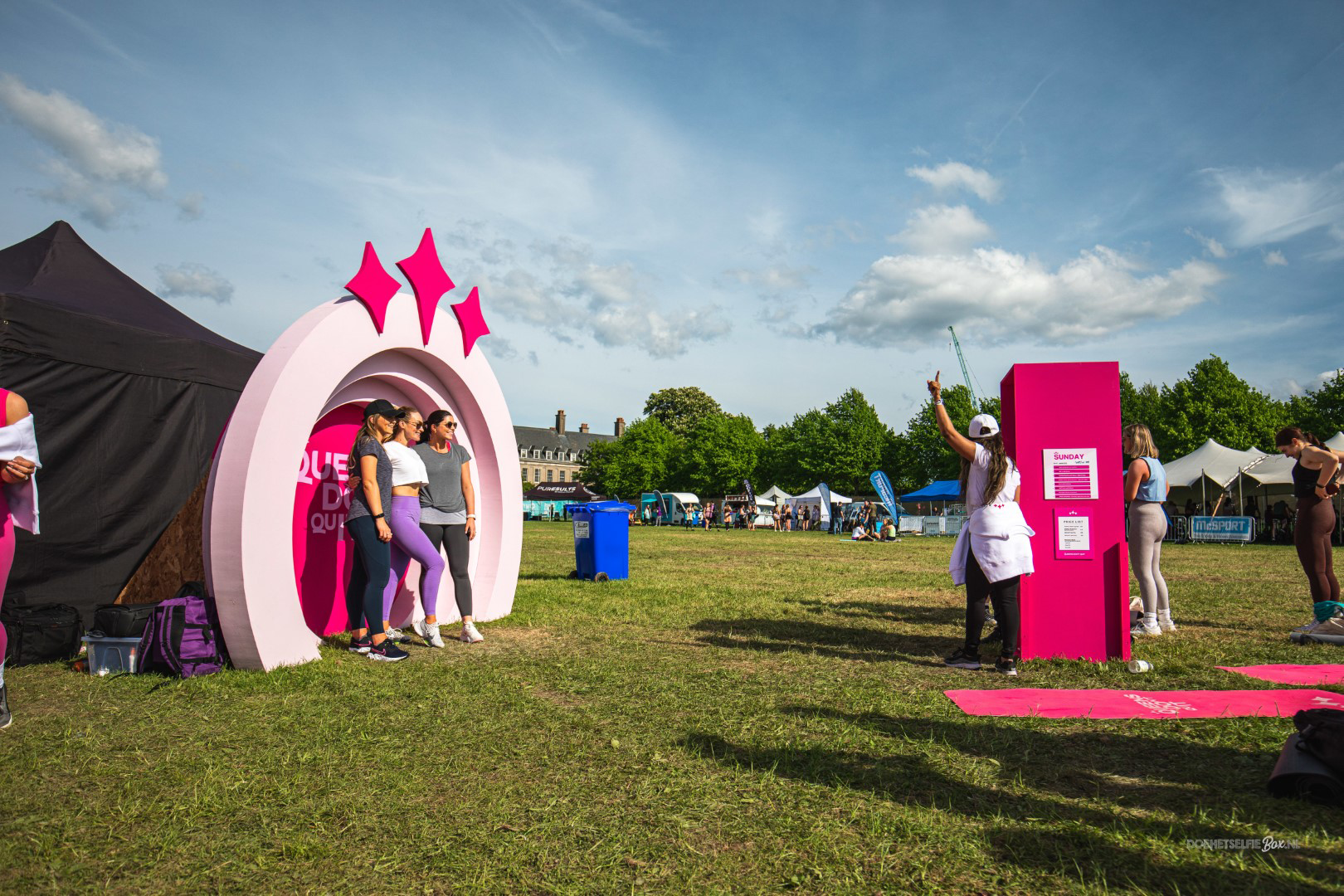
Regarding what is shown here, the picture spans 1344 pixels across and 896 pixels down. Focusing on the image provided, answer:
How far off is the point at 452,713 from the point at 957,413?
59.6 metres

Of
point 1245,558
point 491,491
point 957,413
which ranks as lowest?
point 1245,558

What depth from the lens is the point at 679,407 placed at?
87.9 metres

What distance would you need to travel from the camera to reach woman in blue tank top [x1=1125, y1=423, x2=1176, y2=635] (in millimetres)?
7086

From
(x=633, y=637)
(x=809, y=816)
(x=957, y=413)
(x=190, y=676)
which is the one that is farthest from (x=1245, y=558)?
(x=957, y=413)

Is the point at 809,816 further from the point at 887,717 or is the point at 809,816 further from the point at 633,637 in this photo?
the point at 633,637

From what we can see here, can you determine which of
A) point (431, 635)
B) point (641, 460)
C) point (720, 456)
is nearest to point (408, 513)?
point (431, 635)

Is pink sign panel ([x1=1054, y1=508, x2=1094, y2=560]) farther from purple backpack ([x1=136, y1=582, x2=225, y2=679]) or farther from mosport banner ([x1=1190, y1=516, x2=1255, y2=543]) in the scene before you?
mosport banner ([x1=1190, y1=516, x2=1255, y2=543])

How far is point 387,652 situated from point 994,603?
4.68m

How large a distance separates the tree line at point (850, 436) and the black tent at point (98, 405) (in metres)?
34.3

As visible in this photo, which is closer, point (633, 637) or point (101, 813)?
point (101, 813)

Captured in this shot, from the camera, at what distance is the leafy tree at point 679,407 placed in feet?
282

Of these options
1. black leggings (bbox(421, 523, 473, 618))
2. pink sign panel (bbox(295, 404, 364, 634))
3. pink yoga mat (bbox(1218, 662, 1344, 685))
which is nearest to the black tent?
pink sign panel (bbox(295, 404, 364, 634))

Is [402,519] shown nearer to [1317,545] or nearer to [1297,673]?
[1297,673]

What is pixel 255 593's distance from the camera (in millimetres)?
5387
